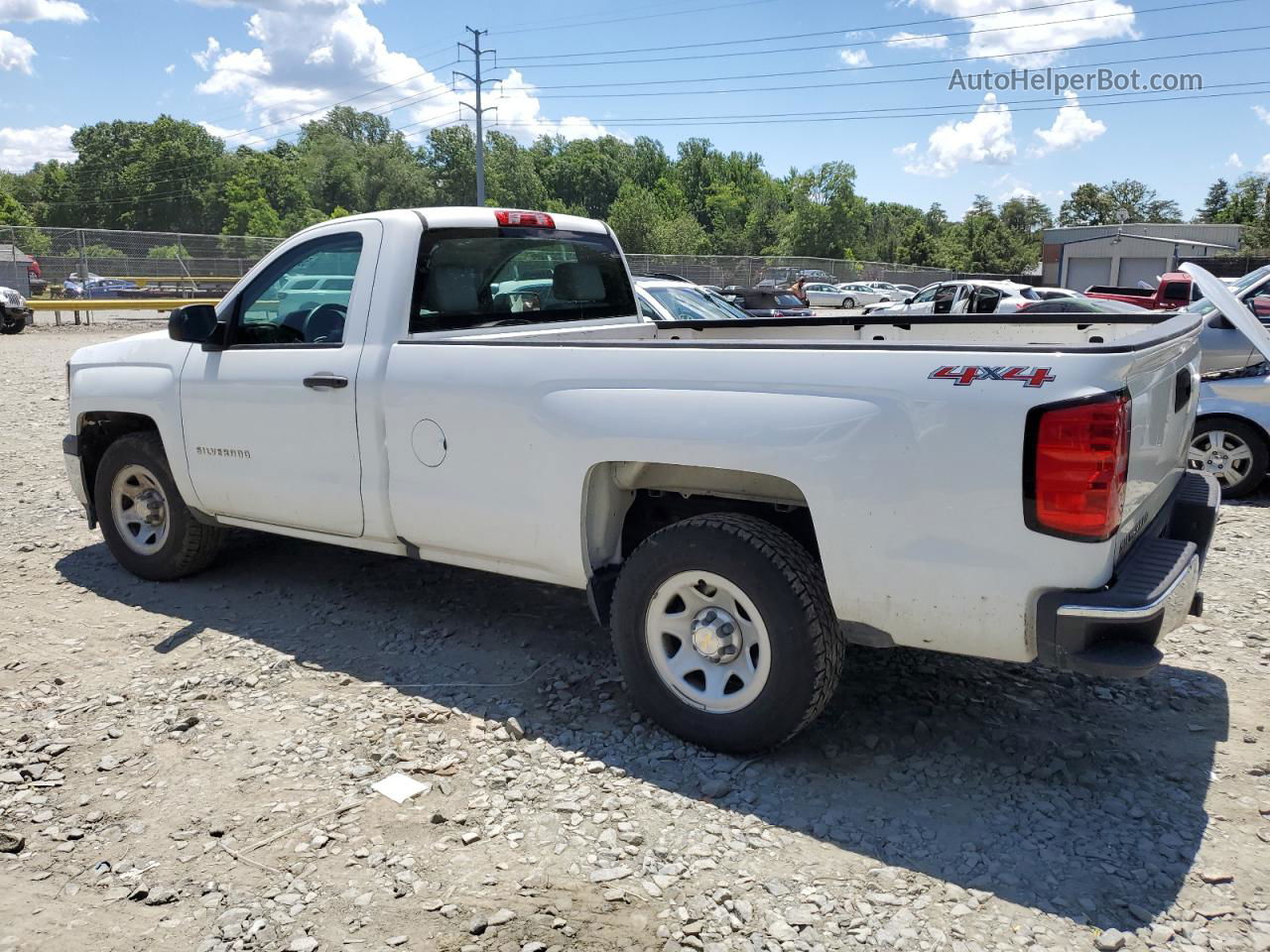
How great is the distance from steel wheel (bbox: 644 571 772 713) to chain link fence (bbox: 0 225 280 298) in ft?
111

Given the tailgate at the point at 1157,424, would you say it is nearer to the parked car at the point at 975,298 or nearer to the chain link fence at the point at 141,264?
the parked car at the point at 975,298

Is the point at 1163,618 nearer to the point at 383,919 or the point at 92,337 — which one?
the point at 383,919

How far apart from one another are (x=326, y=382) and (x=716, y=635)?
2141mm

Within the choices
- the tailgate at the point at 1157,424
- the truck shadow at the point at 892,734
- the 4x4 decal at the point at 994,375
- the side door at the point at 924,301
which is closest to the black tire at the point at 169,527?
the truck shadow at the point at 892,734

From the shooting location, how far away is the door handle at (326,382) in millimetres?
4383

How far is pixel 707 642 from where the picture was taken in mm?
3547

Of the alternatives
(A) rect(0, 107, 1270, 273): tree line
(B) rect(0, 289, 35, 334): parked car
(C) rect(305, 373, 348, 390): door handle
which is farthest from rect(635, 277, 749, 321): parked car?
(A) rect(0, 107, 1270, 273): tree line

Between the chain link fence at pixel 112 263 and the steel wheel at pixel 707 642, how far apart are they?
33882 millimetres

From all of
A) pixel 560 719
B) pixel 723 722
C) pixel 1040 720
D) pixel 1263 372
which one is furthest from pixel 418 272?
pixel 1263 372

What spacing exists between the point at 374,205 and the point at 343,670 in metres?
119

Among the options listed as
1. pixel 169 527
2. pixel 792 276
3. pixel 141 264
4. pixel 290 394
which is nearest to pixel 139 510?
pixel 169 527

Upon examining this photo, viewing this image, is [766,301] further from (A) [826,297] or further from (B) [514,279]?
(A) [826,297]

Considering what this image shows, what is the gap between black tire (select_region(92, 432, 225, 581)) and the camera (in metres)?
5.40

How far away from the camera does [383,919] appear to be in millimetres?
2787
